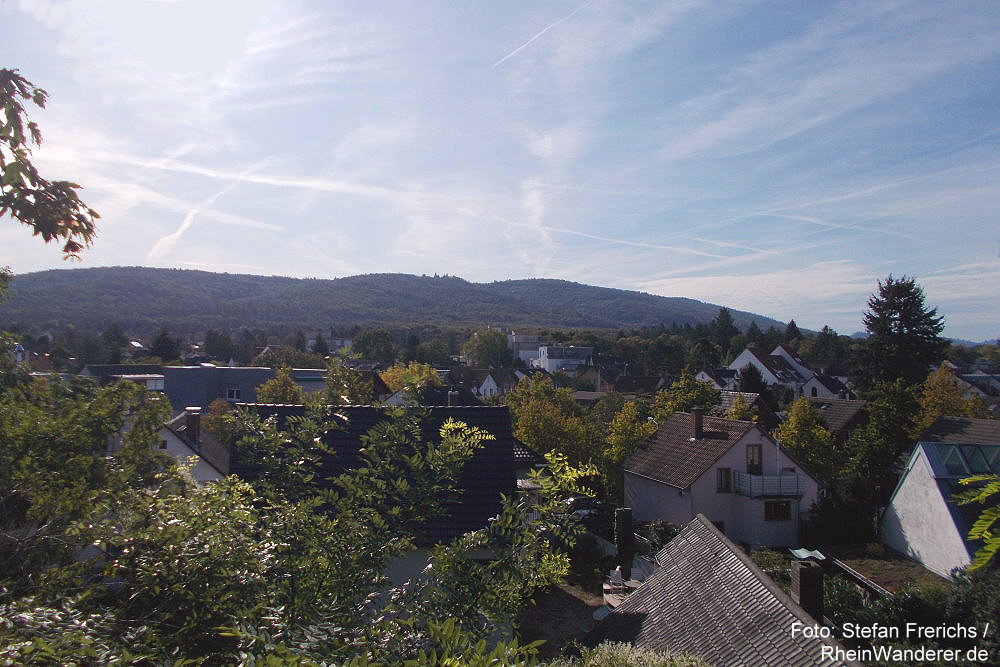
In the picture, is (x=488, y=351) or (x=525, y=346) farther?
(x=525, y=346)

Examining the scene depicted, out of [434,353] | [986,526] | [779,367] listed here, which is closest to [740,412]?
[986,526]

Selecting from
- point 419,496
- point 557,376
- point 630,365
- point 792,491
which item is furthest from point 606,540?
point 630,365

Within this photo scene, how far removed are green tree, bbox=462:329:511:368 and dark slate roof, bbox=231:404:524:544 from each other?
10098 centimetres

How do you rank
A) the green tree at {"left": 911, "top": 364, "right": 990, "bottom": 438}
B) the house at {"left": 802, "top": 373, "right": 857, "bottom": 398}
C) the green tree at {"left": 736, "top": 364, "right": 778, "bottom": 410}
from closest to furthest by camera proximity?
the green tree at {"left": 911, "top": 364, "right": 990, "bottom": 438} < the green tree at {"left": 736, "top": 364, "right": 778, "bottom": 410} < the house at {"left": 802, "top": 373, "right": 857, "bottom": 398}

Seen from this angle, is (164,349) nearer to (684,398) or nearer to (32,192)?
(684,398)

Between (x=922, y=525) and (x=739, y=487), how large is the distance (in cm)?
602

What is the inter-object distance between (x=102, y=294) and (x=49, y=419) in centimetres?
17845

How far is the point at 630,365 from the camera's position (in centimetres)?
11631

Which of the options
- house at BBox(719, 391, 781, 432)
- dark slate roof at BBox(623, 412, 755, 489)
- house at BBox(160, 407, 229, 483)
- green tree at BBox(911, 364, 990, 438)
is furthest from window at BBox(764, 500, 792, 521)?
house at BBox(160, 407, 229, 483)

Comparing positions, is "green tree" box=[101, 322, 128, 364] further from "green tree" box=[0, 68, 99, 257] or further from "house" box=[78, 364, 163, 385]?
"green tree" box=[0, 68, 99, 257]

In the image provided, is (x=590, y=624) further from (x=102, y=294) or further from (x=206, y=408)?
(x=102, y=294)

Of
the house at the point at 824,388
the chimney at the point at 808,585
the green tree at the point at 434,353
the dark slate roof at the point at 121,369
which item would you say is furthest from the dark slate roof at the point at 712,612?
the green tree at the point at 434,353

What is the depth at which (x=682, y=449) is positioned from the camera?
27.7m

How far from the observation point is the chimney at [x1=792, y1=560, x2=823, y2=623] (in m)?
10.4
